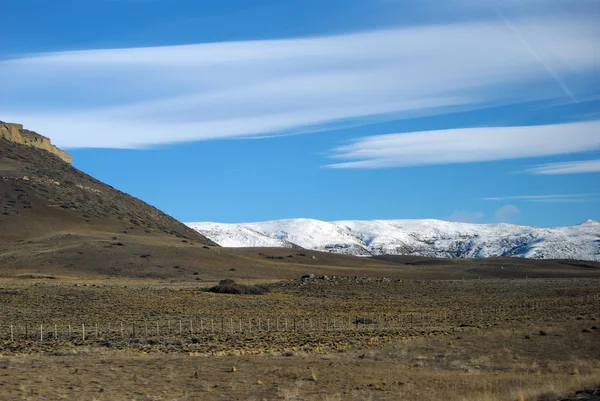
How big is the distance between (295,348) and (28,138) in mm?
151380

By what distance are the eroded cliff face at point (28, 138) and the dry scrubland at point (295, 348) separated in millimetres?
107077

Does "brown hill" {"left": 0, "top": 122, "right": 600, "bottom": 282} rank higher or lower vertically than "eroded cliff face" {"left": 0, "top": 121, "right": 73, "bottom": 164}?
lower

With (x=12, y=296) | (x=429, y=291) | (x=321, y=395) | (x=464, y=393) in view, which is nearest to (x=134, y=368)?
(x=321, y=395)

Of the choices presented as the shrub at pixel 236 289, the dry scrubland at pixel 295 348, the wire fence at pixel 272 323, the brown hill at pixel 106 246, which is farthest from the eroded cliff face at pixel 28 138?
the wire fence at pixel 272 323

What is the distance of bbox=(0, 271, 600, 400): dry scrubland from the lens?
835 inches

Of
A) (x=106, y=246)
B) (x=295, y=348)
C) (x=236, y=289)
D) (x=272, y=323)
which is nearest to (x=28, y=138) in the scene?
(x=106, y=246)

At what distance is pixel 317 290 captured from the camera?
7094cm

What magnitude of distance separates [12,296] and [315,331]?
27.3 meters

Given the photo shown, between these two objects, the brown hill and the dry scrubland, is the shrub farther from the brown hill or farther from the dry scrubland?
the brown hill

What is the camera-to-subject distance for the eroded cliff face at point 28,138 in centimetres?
16000

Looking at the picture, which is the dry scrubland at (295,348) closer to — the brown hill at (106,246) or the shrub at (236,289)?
the shrub at (236,289)

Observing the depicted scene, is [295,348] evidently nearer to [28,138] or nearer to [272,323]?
[272,323]

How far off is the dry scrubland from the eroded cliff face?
107 metres

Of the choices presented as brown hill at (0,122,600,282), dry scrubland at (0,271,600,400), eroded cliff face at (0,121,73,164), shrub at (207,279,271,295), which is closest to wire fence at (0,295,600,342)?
dry scrubland at (0,271,600,400)
